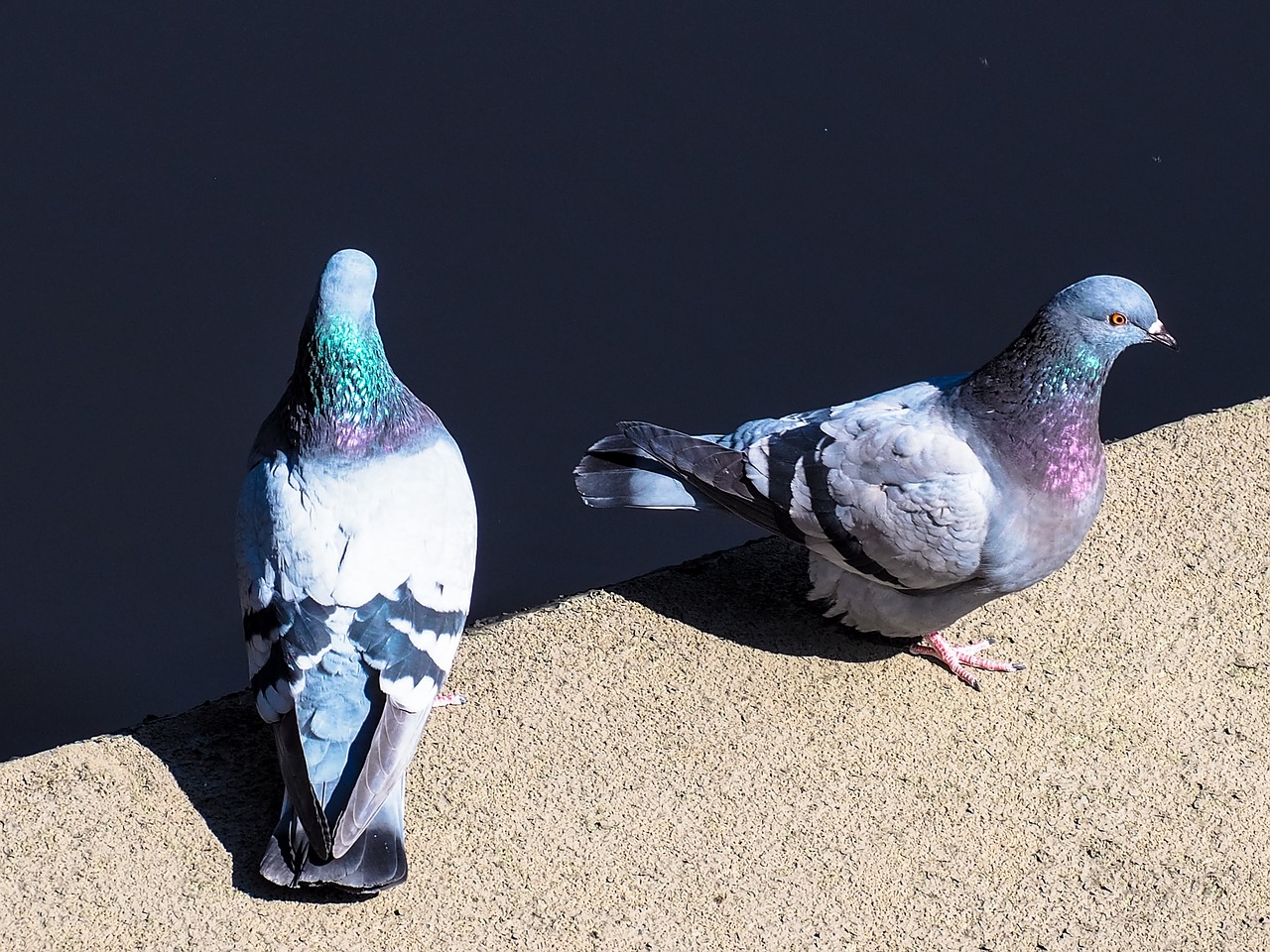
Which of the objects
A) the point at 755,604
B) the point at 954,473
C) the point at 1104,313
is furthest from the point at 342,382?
the point at 1104,313

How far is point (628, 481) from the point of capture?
4.95 m

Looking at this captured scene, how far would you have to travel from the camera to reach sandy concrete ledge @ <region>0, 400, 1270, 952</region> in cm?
405

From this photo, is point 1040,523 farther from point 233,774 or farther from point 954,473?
point 233,774

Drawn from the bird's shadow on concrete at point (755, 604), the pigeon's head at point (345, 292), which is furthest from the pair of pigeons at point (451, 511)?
the bird's shadow on concrete at point (755, 604)

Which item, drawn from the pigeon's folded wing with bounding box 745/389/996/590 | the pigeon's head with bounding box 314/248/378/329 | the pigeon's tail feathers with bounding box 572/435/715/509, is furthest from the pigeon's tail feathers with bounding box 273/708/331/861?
the pigeon's folded wing with bounding box 745/389/996/590

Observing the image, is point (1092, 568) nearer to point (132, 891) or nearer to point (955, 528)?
point (955, 528)

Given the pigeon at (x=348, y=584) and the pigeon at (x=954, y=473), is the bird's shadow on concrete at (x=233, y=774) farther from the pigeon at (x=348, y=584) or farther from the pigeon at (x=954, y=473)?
the pigeon at (x=954, y=473)

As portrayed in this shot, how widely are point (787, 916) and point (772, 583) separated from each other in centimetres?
132

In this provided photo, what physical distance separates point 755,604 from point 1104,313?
1.43m

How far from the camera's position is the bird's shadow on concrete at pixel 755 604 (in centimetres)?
491

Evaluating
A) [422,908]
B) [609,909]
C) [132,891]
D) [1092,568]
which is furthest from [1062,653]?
[132,891]

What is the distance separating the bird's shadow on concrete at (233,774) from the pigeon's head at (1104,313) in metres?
2.53

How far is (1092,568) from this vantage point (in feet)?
17.1

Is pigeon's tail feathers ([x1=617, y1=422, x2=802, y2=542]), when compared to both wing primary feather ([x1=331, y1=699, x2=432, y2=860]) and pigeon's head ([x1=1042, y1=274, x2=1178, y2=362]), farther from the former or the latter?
wing primary feather ([x1=331, y1=699, x2=432, y2=860])
